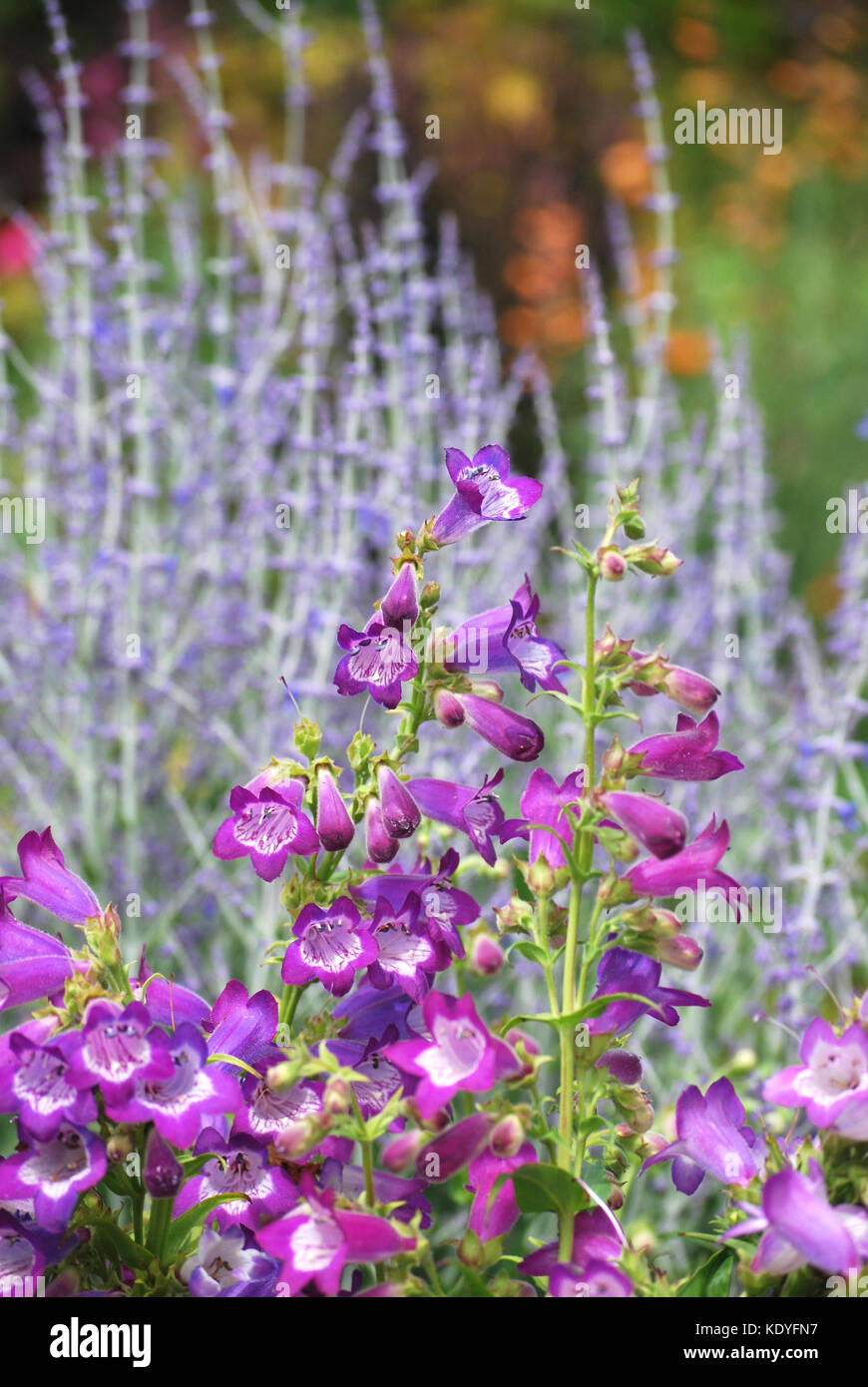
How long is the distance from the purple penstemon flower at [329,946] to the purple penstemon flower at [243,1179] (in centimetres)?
9

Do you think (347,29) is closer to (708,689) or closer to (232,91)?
(232,91)

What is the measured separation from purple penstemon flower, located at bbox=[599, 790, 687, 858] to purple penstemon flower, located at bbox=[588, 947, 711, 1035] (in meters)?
0.11

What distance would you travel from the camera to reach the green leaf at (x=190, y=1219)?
745 millimetres

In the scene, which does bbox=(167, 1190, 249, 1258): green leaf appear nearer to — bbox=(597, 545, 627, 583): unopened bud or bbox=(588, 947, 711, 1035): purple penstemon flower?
bbox=(588, 947, 711, 1035): purple penstemon flower

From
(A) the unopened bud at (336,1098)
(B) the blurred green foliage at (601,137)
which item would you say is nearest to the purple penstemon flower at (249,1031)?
(A) the unopened bud at (336,1098)

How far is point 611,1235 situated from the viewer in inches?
29.6

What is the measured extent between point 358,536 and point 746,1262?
54.7 inches

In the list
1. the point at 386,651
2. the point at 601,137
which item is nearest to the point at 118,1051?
the point at 386,651

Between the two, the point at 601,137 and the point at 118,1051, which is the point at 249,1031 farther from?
the point at 601,137

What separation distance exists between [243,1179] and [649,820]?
29 centimetres

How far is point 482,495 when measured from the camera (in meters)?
0.83

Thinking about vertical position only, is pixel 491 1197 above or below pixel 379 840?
below

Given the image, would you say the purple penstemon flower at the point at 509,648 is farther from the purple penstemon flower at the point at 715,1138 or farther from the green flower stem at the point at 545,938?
the purple penstemon flower at the point at 715,1138
